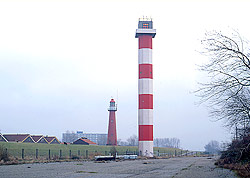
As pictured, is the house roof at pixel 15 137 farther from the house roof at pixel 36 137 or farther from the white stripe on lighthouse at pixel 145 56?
the white stripe on lighthouse at pixel 145 56

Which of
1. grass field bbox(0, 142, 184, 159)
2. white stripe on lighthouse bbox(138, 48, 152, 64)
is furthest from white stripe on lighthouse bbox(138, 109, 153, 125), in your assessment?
white stripe on lighthouse bbox(138, 48, 152, 64)

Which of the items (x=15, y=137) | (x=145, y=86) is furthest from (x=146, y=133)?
(x=15, y=137)

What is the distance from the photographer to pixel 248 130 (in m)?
13.4

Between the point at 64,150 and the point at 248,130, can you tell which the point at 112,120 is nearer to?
the point at 64,150

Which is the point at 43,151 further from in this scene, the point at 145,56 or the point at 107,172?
the point at 107,172

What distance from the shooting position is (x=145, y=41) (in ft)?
155

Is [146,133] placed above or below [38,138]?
above

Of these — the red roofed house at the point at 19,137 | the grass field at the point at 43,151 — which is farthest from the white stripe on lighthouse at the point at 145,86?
the red roofed house at the point at 19,137

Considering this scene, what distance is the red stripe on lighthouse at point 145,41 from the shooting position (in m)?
47.0

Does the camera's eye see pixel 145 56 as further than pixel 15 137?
No

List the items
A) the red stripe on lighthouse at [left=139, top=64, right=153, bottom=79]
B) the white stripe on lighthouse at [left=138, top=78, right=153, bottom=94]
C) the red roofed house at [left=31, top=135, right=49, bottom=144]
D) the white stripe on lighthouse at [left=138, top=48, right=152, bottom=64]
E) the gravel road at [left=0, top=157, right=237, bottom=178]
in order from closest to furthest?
the gravel road at [left=0, top=157, right=237, bottom=178] → the white stripe on lighthouse at [left=138, top=78, right=153, bottom=94] → the red stripe on lighthouse at [left=139, top=64, right=153, bottom=79] → the white stripe on lighthouse at [left=138, top=48, right=152, bottom=64] → the red roofed house at [left=31, top=135, right=49, bottom=144]

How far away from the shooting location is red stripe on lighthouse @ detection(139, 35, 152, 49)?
154 ft

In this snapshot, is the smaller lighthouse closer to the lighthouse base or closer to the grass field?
the grass field

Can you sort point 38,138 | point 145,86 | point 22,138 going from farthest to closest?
point 38,138 → point 22,138 → point 145,86
